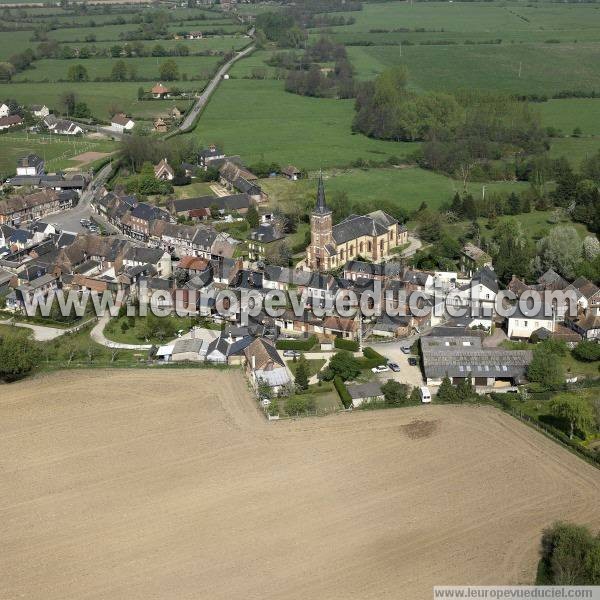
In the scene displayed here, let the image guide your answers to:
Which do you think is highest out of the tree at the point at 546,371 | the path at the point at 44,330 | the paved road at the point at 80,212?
the tree at the point at 546,371

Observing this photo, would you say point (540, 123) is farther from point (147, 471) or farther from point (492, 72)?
point (147, 471)

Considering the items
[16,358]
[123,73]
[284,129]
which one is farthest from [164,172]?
[123,73]

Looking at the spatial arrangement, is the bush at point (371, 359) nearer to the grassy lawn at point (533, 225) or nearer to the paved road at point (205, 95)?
the grassy lawn at point (533, 225)

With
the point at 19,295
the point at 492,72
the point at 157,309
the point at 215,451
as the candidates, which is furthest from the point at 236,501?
the point at 492,72

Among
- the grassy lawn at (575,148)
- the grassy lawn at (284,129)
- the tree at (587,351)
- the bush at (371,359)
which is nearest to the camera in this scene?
the bush at (371,359)

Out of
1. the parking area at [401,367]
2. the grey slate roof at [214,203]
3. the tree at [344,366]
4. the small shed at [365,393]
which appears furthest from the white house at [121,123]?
the small shed at [365,393]

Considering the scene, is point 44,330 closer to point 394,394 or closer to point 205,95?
point 394,394
